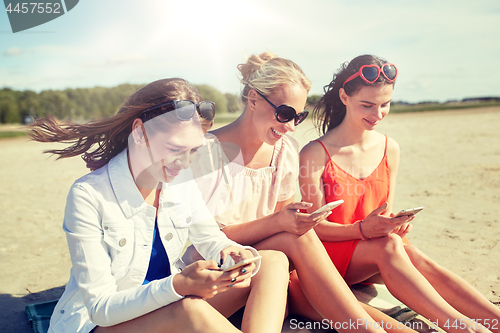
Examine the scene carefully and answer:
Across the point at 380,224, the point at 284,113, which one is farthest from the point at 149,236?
the point at 380,224

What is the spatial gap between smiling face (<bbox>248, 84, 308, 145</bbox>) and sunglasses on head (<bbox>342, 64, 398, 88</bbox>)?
0.54m

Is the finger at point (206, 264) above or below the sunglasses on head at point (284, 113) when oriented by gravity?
below

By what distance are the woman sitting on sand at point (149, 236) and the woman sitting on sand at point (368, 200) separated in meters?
0.73

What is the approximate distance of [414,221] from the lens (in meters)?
5.77

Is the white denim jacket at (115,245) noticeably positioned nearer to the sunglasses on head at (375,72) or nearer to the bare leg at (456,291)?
the bare leg at (456,291)

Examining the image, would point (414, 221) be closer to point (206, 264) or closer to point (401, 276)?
point (401, 276)

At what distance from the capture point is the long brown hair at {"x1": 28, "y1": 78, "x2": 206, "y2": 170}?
2277 mm

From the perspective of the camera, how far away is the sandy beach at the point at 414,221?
3854 millimetres

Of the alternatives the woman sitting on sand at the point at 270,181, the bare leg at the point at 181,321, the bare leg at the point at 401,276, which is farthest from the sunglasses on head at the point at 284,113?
the bare leg at the point at 181,321

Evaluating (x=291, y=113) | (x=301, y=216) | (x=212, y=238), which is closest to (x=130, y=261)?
(x=212, y=238)

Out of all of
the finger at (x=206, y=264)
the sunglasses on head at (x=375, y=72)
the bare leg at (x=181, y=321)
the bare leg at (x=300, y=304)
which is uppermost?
the sunglasses on head at (x=375, y=72)

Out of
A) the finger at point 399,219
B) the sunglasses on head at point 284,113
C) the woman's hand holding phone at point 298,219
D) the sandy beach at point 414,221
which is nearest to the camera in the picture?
the woman's hand holding phone at point 298,219

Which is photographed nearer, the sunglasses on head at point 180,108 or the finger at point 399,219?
the sunglasses on head at point 180,108

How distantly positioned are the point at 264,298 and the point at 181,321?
582 mm
